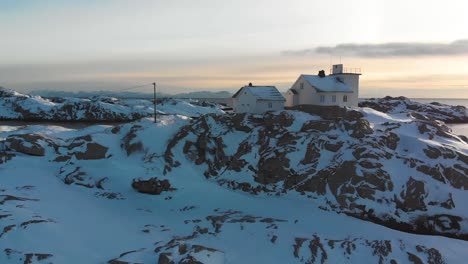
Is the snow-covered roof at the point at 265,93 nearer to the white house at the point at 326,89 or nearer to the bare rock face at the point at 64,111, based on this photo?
the white house at the point at 326,89

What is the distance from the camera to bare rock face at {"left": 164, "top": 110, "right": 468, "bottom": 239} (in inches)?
1188

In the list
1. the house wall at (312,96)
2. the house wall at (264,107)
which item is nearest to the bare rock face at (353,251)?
the house wall at (264,107)

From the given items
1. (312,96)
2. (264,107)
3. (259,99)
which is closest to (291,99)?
(312,96)

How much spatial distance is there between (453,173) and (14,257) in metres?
33.8

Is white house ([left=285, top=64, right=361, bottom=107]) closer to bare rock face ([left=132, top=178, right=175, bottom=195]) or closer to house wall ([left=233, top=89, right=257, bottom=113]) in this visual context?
house wall ([left=233, top=89, right=257, bottom=113])

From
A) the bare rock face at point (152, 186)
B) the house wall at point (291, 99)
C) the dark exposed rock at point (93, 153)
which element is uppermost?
the house wall at point (291, 99)

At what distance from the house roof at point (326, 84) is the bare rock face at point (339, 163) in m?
5.95

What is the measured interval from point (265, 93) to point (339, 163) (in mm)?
18076

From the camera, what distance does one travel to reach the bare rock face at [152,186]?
33.9m

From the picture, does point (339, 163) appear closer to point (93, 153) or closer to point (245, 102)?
point (245, 102)

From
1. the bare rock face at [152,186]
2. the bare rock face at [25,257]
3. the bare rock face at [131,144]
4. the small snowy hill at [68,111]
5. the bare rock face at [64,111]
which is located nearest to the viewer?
the bare rock face at [25,257]

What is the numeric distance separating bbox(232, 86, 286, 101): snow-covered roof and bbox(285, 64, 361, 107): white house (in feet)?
10.5

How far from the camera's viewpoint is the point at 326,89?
48906 millimetres

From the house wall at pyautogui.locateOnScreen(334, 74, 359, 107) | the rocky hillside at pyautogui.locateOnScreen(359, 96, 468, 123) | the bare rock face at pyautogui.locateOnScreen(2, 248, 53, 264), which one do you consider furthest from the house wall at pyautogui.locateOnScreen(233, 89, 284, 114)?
the rocky hillside at pyautogui.locateOnScreen(359, 96, 468, 123)
